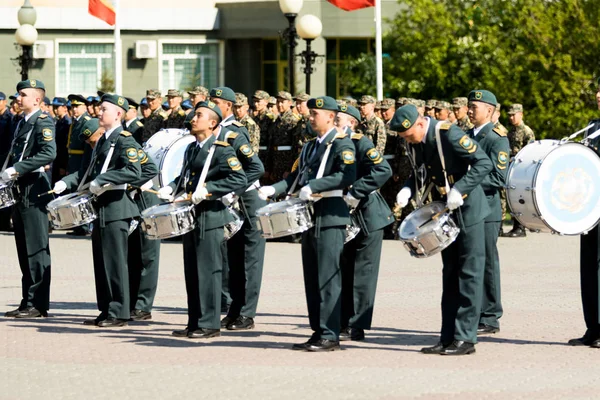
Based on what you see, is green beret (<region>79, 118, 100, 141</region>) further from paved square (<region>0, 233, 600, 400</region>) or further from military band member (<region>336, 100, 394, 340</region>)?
military band member (<region>336, 100, 394, 340</region>)

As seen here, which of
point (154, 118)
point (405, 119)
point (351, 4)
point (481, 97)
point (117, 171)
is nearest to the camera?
point (405, 119)

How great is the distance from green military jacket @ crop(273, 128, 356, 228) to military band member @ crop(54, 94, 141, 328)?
1.81 m

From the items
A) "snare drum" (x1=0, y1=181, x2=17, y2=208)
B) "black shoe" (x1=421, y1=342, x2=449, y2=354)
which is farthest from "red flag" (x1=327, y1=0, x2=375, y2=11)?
"black shoe" (x1=421, y1=342, x2=449, y2=354)

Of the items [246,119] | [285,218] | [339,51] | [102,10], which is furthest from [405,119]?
[339,51]

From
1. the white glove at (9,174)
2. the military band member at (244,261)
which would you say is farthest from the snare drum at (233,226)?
the white glove at (9,174)

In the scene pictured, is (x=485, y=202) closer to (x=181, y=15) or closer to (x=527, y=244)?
(x=527, y=244)

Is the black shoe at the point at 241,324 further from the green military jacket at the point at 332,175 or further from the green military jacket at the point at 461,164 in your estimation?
the green military jacket at the point at 461,164

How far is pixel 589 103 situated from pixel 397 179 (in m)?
6.08

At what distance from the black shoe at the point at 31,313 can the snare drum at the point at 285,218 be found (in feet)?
10.6

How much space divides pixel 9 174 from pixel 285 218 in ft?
10.9

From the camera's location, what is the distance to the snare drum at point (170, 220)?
11.6 m

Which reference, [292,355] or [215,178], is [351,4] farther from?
[292,355]

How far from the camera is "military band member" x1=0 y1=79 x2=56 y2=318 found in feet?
44.3

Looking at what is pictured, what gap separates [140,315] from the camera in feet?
43.9
